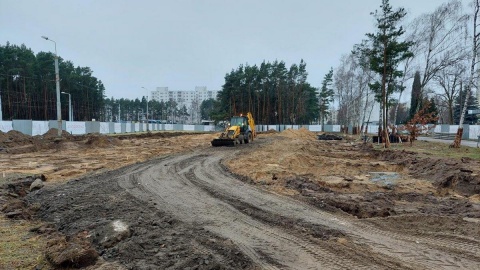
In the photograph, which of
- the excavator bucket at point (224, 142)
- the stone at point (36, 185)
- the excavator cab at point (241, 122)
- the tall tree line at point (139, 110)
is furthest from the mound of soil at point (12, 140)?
the tall tree line at point (139, 110)

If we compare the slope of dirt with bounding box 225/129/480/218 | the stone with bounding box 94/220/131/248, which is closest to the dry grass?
the stone with bounding box 94/220/131/248

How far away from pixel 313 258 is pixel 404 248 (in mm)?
Result: 1654

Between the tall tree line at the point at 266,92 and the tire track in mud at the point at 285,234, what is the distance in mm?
55286

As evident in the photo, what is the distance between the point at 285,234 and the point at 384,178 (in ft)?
27.9

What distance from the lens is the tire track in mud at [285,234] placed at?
4.81 m

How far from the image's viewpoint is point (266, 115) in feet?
230

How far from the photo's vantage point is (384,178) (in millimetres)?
12922

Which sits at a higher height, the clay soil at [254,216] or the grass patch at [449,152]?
the grass patch at [449,152]

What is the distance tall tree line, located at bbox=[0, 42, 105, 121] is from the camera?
189ft

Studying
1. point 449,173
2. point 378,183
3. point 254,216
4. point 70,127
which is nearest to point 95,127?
point 70,127

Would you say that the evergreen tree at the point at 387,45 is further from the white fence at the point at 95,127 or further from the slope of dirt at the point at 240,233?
the slope of dirt at the point at 240,233

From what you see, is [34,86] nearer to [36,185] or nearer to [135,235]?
[36,185]

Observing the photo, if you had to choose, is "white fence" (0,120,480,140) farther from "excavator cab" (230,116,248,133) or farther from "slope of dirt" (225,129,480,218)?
"slope of dirt" (225,129,480,218)

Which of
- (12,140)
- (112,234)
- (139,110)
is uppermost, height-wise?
(139,110)
